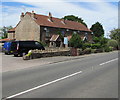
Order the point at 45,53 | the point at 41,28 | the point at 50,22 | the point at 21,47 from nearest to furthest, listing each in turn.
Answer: the point at 45,53 → the point at 21,47 → the point at 41,28 → the point at 50,22

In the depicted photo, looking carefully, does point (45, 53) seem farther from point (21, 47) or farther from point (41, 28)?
point (41, 28)

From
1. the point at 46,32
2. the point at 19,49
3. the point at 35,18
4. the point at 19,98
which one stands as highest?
the point at 35,18

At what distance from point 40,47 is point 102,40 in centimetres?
2255

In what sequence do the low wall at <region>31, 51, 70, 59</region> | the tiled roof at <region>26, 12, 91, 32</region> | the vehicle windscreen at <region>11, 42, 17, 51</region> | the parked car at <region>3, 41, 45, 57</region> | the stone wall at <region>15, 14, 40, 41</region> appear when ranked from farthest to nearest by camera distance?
the tiled roof at <region>26, 12, 91, 32</region> → the stone wall at <region>15, 14, 40, 41</region> → the vehicle windscreen at <region>11, 42, 17, 51</region> → the parked car at <region>3, 41, 45, 57</region> → the low wall at <region>31, 51, 70, 59</region>

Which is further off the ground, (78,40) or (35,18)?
(35,18)

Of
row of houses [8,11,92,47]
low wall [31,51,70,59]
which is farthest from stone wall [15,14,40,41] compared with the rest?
low wall [31,51,70,59]

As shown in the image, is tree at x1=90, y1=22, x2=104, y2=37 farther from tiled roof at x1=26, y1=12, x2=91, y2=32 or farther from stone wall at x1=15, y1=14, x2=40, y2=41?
stone wall at x1=15, y1=14, x2=40, y2=41

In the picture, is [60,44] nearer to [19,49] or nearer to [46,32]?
[46,32]

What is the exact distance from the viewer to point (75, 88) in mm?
8125

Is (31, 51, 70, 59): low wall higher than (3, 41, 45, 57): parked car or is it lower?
lower

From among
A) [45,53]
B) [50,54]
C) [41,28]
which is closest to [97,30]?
[41,28]

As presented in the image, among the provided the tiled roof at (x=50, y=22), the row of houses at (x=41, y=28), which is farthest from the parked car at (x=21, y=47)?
the tiled roof at (x=50, y=22)

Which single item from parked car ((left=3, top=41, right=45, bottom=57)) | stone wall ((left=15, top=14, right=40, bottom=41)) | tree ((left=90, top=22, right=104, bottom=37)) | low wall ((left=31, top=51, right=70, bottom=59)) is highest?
tree ((left=90, top=22, right=104, bottom=37))

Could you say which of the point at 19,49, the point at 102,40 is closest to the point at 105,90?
the point at 19,49
